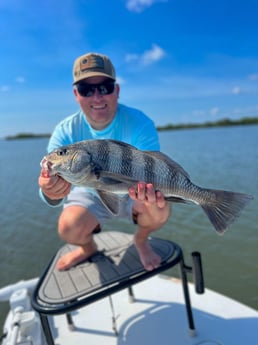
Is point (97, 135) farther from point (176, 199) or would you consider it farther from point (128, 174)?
point (176, 199)

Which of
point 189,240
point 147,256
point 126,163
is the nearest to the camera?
point 126,163

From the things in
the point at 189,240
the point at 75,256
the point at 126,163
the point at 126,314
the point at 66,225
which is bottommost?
the point at 189,240

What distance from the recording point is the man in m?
3.03

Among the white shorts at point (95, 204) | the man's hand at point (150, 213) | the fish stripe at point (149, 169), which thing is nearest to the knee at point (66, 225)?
the white shorts at point (95, 204)

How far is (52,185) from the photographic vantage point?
2.41m

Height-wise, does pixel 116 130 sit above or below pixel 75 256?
above

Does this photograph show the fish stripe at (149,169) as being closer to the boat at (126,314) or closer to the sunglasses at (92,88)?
the boat at (126,314)

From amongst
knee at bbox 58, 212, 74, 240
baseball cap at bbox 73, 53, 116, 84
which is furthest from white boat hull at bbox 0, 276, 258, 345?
baseball cap at bbox 73, 53, 116, 84

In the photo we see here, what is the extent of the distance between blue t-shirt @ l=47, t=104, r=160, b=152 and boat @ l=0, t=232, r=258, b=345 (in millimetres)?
1154

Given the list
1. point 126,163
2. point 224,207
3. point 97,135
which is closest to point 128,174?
point 126,163

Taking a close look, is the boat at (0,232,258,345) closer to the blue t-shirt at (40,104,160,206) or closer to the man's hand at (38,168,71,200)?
the man's hand at (38,168,71,200)

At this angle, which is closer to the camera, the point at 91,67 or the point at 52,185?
the point at 52,185

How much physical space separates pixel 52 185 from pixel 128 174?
636 mm

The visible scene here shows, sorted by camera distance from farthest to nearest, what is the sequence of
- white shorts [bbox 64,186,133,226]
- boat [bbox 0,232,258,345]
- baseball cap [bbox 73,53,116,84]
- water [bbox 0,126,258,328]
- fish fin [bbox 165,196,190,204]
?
water [bbox 0,126,258,328] < white shorts [bbox 64,186,133,226] < baseball cap [bbox 73,53,116,84] < boat [bbox 0,232,258,345] < fish fin [bbox 165,196,190,204]
